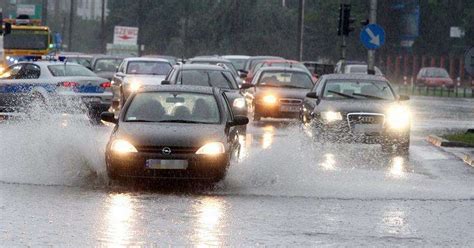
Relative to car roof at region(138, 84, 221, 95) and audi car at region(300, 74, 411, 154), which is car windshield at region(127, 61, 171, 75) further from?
car roof at region(138, 84, 221, 95)

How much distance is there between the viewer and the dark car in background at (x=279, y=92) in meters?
34.9

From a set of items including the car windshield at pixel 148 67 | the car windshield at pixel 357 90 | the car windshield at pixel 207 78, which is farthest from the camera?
the car windshield at pixel 148 67

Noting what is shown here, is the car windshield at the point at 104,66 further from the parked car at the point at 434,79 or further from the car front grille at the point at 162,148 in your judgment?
the car front grille at the point at 162,148

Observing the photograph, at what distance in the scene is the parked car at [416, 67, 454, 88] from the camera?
7525 centimetres

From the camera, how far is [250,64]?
185 ft

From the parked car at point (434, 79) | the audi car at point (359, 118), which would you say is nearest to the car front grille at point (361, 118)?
the audi car at point (359, 118)

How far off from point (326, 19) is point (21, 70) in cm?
6812

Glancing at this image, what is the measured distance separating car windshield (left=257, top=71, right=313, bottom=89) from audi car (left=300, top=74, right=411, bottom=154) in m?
10.1

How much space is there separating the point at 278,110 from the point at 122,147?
18.8 m

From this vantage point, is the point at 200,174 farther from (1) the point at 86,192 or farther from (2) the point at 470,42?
(2) the point at 470,42

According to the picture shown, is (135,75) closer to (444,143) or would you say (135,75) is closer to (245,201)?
(444,143)

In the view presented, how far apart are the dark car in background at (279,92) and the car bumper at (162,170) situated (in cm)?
1808

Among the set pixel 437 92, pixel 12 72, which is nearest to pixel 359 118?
pixel 12 72

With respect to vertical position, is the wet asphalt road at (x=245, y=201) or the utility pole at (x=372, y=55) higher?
the utility pole at (x=372, y=55)
